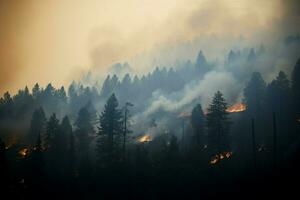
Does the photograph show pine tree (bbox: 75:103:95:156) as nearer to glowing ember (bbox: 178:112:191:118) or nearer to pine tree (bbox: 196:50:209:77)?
glowing ember (bbox: 178:112:191:118)

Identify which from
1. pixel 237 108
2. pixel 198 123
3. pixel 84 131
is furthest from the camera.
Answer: pixel 237 108

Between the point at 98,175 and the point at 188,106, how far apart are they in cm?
5583

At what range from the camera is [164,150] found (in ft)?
181

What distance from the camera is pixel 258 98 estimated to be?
3073 inches

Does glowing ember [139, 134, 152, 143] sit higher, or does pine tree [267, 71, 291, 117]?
pine tree [267, 71, 291, 117]

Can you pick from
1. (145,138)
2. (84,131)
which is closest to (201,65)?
(145,138)

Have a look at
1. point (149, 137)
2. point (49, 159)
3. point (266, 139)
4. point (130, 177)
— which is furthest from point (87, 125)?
point (266, 139)

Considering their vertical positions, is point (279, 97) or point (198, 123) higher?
point (279, 97)

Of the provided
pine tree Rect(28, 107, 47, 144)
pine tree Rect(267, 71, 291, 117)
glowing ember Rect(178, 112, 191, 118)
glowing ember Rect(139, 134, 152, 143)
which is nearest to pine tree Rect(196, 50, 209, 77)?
glowing ember Rect(178, 112, 191, 118)

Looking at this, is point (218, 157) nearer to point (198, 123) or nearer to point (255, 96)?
point (198, 123)

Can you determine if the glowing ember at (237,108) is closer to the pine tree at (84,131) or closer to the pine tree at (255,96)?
the pine tree at (255,96)

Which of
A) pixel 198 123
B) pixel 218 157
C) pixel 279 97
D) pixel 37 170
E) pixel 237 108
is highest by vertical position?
pixel 279 97

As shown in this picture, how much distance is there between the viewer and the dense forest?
158 ft

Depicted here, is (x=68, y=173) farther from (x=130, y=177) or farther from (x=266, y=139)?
(x=266, y=139)
